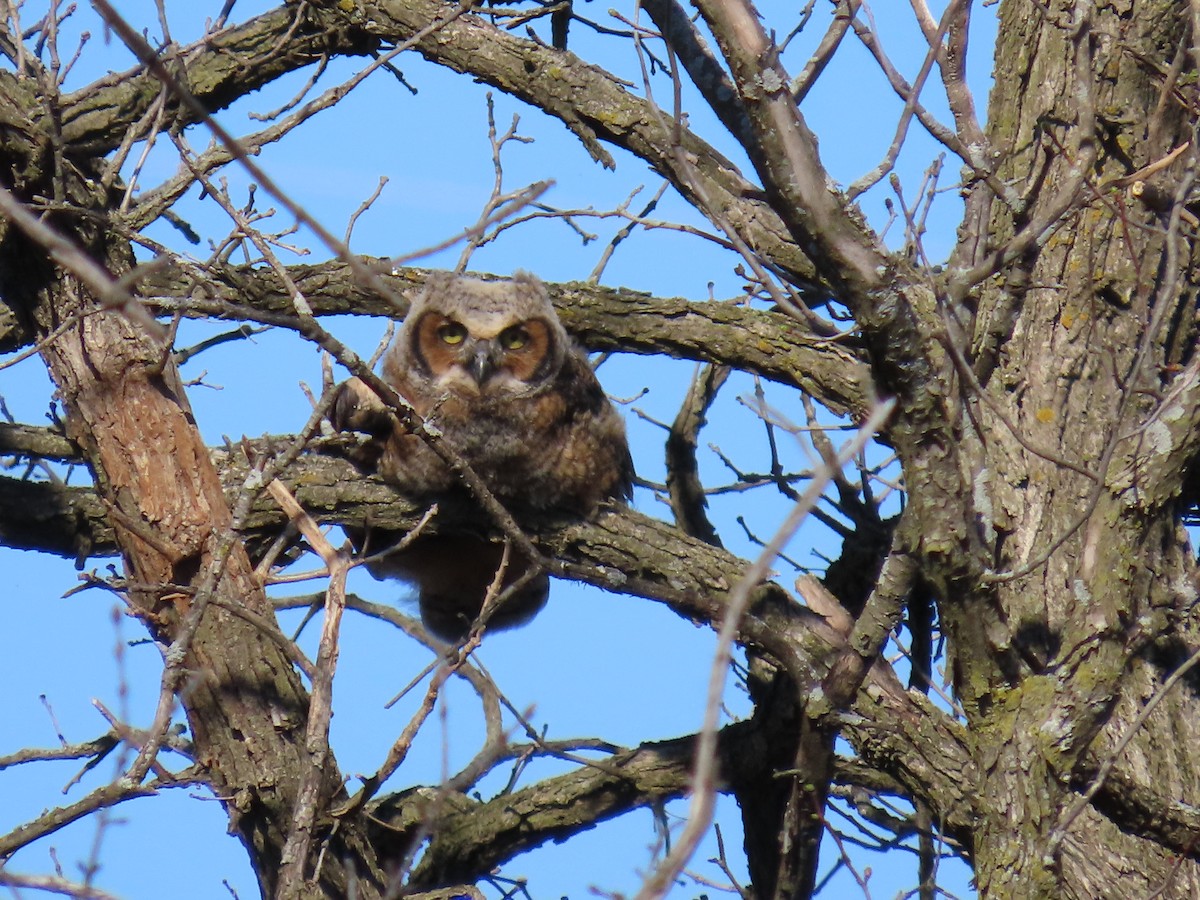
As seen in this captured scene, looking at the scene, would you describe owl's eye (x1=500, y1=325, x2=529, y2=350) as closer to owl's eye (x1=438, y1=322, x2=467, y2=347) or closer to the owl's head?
the owl's head

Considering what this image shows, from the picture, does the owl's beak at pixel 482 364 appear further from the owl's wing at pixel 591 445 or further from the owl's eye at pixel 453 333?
the owl's wing at pixel 591 445

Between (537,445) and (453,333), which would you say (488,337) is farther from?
(537,445)

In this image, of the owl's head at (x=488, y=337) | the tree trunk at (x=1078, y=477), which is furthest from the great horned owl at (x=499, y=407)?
the tree trunk at (x=1078, y=477)

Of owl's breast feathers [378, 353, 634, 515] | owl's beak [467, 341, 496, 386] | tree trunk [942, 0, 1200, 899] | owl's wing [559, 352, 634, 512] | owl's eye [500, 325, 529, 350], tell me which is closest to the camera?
tree trunk [942, 0, 1200, 899]

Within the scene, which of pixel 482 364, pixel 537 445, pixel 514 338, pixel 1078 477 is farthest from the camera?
pixel 514 338

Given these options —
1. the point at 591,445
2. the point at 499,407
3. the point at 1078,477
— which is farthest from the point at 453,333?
the point at 1078,477

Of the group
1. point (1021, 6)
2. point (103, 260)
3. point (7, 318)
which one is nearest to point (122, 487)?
point (103, 260)

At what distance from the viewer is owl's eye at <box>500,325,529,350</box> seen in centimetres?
523

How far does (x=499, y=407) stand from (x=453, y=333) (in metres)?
0.40

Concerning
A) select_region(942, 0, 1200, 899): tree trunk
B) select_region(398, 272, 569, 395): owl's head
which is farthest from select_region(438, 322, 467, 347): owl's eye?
select_region(942, 0, 1200, 899): tree trunk

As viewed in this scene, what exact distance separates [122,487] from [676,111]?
217cm

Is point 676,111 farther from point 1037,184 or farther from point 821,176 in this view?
point 1037,184

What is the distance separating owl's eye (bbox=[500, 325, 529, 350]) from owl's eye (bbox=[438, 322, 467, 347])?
0.16 meters

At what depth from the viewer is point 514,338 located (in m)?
5.25
